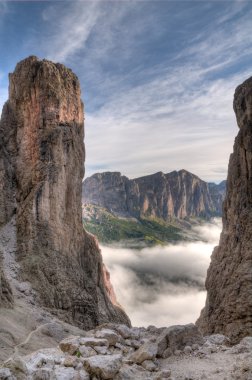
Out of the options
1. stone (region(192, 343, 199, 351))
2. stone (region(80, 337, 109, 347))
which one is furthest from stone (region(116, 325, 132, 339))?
stone (region(192, 343, 199, 351))

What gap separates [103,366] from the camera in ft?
48.6

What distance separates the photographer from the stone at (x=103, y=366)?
48.3ft

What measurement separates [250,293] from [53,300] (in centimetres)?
2508

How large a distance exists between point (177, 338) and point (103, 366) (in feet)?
26.4

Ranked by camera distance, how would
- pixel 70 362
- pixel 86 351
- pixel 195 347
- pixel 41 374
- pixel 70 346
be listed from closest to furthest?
pixel 41 374, pixel 70 362, pixel 86 351, pixel 70 346, pixel 195 347

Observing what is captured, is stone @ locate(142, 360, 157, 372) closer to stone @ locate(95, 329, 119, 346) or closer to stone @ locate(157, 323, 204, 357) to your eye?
stone @ locate(157, 323, 204, 357)

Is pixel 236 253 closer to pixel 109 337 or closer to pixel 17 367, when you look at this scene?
pixel 109 337

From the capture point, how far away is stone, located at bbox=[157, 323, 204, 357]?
2056 cm

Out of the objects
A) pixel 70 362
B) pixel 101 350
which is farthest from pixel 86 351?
pixel 70 362

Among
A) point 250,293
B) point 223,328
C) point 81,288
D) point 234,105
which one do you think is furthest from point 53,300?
point 234,105

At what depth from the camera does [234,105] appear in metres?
56.4

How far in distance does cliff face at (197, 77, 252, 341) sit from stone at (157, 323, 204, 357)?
20.7m

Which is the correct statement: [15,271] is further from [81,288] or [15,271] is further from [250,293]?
[250,293]

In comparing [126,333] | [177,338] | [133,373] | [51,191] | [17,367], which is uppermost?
[51,191]
